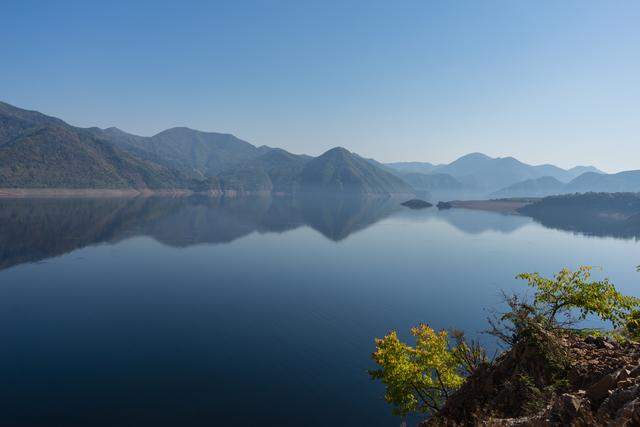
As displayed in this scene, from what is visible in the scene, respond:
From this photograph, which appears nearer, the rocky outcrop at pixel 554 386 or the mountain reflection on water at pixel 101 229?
the rocky outcrop at pixel 554 386

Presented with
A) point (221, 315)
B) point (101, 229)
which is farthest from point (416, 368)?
point (101, 229)

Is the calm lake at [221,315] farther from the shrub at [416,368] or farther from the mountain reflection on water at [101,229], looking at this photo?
the shrub at [416,368]

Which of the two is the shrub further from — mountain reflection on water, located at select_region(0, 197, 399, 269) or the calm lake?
mountain reflection on water, located at select_region(0, 197, 399, 269)

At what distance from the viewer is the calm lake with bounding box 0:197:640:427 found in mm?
35375

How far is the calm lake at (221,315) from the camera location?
3538cm

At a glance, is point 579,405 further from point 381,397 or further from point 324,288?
point 324,288

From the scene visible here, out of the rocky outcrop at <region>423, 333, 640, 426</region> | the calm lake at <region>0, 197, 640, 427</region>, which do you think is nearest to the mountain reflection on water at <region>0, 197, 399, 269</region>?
the calm lake at <region>0, 197, 640, 427</region>

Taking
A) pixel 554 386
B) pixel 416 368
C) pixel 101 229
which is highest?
pixel 554 386

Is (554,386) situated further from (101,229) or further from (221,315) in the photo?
(101,229)

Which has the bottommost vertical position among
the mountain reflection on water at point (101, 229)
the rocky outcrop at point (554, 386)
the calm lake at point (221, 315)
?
the calm lake at point (221, 315)

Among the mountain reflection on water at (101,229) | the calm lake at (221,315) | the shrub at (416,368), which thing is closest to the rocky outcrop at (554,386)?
the shrub at (416,368)

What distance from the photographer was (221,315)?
58438 mm

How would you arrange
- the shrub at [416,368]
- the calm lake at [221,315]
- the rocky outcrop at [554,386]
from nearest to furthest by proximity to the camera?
the rocky outcrop at [554,386]
the shrub at [416,368]
the calm lake at [221,315]

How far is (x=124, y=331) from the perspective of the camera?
50.7 metres
